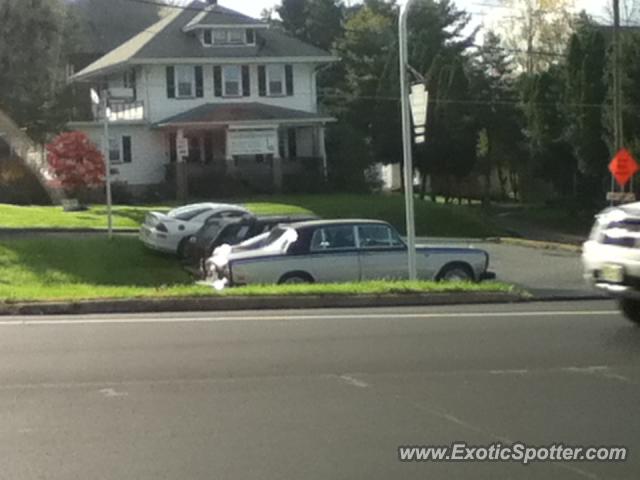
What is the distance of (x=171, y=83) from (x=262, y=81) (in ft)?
13.8

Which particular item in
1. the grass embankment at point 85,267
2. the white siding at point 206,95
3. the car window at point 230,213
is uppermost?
the white siding at point 206,95

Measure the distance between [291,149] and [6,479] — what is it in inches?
2026

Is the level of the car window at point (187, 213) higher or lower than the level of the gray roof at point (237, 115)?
lower

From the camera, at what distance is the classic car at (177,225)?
3088 centimetres

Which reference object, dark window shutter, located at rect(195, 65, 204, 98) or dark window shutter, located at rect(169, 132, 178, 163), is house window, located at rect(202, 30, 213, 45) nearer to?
dark window shutter, located at rect(195, 65, 204, 98)

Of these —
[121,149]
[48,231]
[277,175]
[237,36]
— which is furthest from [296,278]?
[237,36]

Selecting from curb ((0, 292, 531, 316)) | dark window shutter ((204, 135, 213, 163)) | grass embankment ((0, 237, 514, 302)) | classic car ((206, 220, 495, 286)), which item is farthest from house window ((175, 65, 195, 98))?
curb ((0, 292, 531, 316))

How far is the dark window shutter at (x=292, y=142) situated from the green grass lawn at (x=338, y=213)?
6165 mm

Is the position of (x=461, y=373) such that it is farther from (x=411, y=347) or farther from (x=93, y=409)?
(x=93, y=409)

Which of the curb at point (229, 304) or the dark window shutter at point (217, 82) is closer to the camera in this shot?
the curb at point (229, 304)

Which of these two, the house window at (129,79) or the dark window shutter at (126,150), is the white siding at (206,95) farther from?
the dark window shutter at (126,150)

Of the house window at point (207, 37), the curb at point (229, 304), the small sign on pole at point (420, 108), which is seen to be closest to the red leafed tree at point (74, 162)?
the house window at point (207, 37)

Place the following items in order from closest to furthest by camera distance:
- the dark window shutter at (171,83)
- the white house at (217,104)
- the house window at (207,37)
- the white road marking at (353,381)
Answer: the white road marking at (353,381) → the white house at (217,104) → the dark window shutter at (171,83) → the house window at (207,37)

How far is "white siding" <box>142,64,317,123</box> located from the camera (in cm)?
5609
